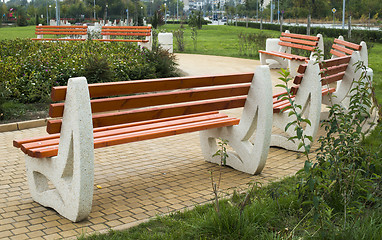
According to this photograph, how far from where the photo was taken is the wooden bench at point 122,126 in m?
4.03

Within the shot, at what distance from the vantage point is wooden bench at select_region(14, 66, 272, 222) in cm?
403

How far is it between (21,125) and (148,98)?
4052mm

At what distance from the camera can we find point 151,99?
449 cm

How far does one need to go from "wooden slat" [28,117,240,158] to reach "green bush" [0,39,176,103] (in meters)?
4.55

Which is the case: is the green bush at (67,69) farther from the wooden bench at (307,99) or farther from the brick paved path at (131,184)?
the wooden bench at (307,99)

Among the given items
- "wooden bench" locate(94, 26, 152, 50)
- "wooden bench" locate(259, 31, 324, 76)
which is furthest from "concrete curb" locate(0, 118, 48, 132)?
"wooden bench" locate(94, 26, 152, 50)

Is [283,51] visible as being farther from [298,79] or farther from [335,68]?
[298,79]

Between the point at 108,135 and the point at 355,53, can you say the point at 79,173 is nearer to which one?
the point at 108,135

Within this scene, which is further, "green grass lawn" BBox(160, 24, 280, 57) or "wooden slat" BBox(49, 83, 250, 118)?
"green grass lawn" BBox(160, 24, 280, 57)

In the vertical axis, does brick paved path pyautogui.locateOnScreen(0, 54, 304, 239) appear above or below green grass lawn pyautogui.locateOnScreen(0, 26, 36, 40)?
below

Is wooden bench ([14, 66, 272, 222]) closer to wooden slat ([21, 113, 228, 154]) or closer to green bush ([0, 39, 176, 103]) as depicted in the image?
wooden slat ([21, 113, 228, 154])

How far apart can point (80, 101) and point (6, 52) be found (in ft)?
32.1

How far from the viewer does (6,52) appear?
12.9 m

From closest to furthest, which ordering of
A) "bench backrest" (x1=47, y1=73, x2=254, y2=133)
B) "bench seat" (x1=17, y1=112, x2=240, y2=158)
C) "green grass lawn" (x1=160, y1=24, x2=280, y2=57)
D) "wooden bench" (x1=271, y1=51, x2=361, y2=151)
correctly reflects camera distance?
"bench backrest" (x1=47, y1=73, x2=254, y2=133)
"bench seat" (x1=17, y1=112, x2=240, y2=158)
"wooden bench" (x1=271, y1=51, x2=361, y2=151)
"green grass lawn" (x1=160, y1=24, x2=280, y2=57)
